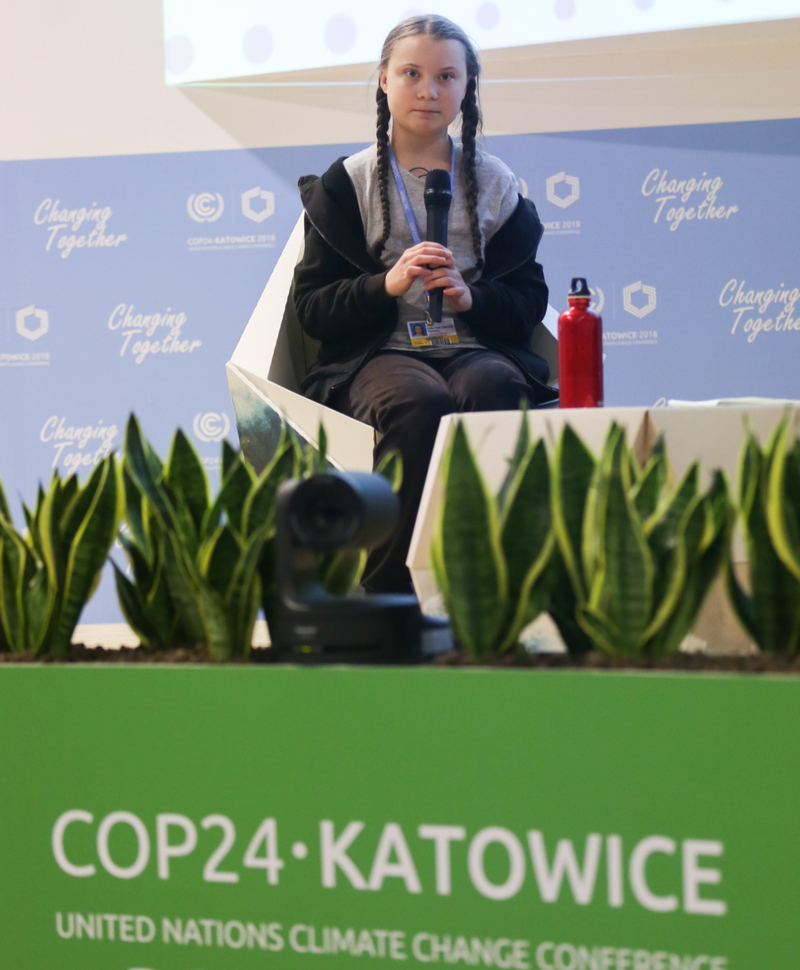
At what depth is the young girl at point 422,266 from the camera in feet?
6.43

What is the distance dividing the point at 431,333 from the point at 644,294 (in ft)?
5.84

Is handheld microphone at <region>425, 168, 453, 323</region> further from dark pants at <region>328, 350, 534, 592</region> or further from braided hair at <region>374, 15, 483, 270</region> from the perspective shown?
braided hair at <region>374, 15, 483, 270</region>

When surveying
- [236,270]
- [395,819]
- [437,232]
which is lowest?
[395,819]

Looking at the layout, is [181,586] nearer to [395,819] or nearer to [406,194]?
[395,819]

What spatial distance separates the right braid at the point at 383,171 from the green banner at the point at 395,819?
1587 mm

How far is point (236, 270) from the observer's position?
3865 mm

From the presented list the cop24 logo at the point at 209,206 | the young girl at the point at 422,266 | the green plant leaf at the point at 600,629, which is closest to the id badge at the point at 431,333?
the young girl at the point at 422,266

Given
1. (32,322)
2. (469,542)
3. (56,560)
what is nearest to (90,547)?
(56,560)

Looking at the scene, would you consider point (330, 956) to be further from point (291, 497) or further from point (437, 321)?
point (437, 321)

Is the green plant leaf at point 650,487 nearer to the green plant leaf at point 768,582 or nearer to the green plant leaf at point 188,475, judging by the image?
the green plant leaf at point 768,582

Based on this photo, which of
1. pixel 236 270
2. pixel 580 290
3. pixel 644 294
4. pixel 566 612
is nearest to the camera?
pixel 566 612

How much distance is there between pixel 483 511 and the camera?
721 mm

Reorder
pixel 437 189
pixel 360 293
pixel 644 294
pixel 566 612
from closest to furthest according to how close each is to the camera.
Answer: pixel 566 612 < pixel 437 189 < pixel 360 293 < pixel 644 294

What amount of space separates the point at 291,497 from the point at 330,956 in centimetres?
32
